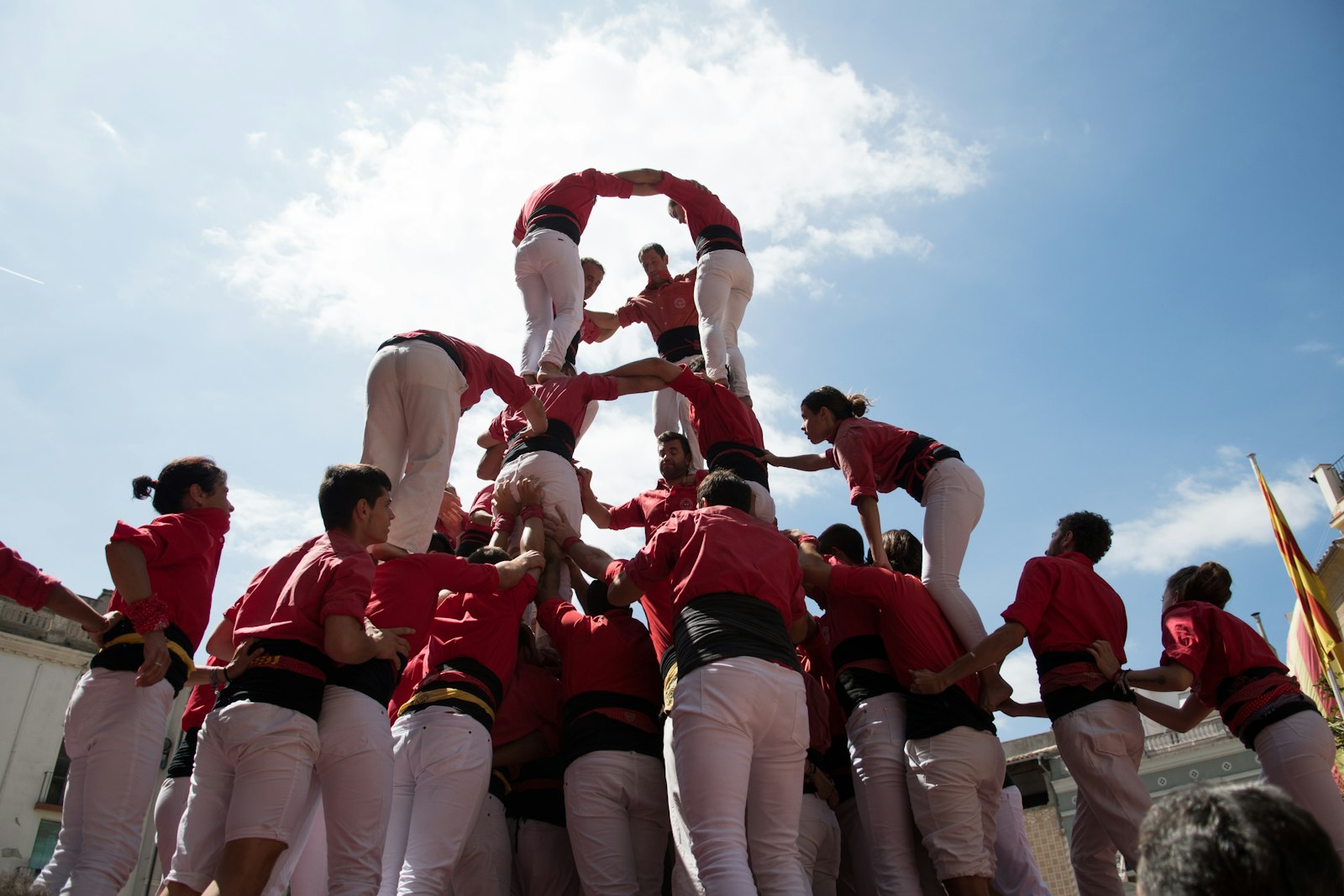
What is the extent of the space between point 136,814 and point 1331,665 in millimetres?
22409

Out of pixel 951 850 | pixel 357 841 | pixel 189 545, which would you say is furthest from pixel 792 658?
pixel 189 545

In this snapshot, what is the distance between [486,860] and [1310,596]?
57.0ft

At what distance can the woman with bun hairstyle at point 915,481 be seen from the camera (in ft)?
20.1

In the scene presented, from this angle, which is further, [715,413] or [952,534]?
[715,413]

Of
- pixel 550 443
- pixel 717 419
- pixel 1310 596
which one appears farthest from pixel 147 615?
pixel 1310 596

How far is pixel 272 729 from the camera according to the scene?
394 centimetres

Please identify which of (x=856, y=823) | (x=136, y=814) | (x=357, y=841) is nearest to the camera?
(x=357, y=841)

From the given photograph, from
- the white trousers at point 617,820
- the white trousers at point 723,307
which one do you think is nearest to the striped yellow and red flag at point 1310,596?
the white trousers at point 723,307

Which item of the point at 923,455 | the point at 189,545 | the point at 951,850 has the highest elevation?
the point at 923,455

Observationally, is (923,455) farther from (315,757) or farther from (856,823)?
(315,757)

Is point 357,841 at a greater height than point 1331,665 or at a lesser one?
lesser

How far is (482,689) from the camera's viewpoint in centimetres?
516

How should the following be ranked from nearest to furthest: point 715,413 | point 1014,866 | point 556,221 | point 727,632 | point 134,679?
point 727,632, point 134,679, point 1014,866, point 715,413, point 556,221

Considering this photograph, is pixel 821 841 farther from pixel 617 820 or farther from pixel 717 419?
pixel 717 419
